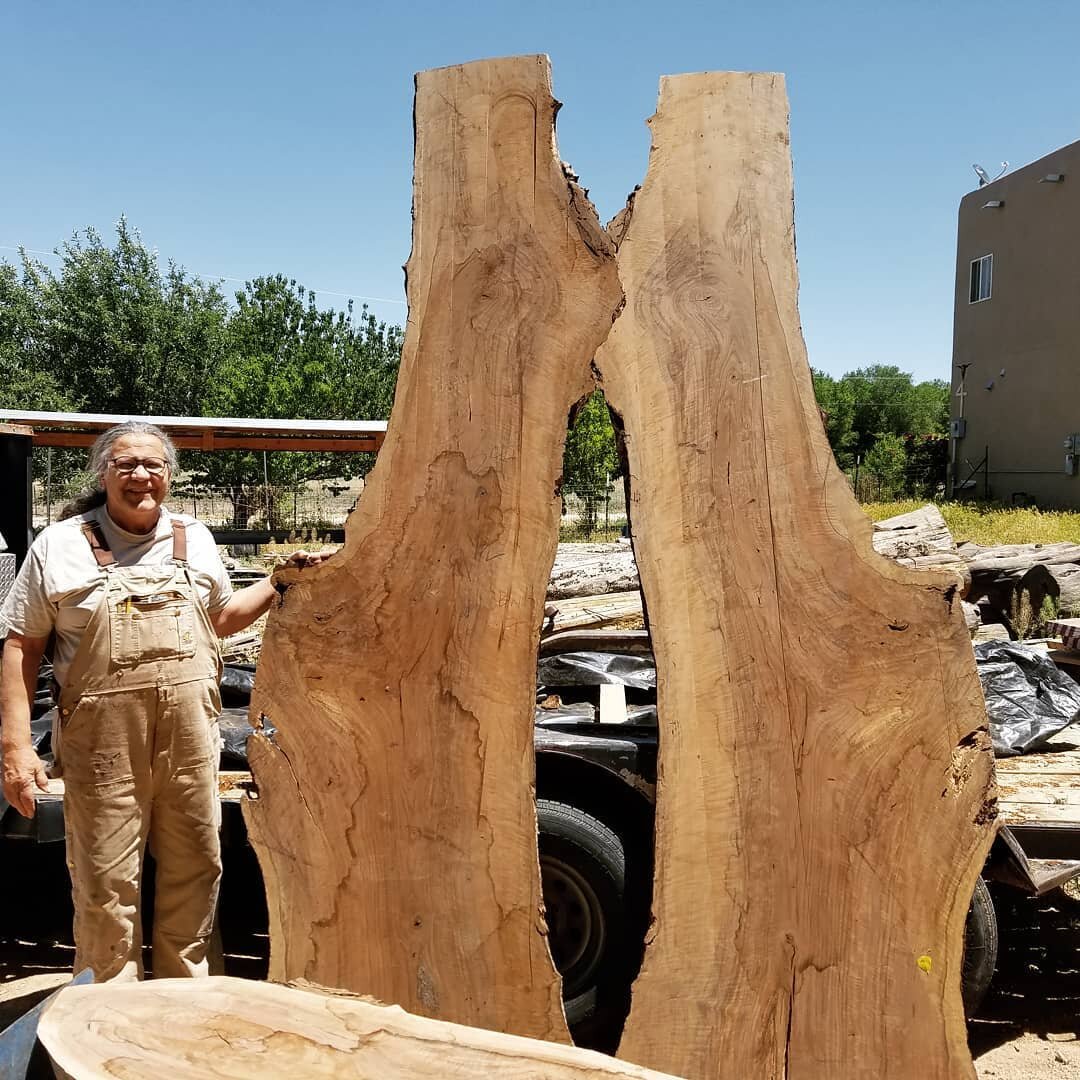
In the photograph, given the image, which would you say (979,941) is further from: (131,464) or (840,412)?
(840,412)

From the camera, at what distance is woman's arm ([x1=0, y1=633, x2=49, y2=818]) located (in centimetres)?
250

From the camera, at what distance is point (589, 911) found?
9.25ft

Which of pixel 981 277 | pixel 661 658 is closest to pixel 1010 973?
pixel 661 658

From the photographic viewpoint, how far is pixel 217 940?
2.88 meters

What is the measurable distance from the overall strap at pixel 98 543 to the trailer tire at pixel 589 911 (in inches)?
54.3

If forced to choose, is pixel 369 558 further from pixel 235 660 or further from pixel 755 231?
pixel 235 660

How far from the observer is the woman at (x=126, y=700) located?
99.1 inches

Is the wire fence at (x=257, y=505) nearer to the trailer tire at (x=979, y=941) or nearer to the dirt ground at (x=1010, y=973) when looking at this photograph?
the dirt ground at (x=1010, y=973)

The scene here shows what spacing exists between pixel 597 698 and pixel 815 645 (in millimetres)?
1754

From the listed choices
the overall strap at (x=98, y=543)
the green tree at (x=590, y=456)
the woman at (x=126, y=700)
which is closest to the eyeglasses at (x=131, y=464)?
the woman at (x=126, y=700)

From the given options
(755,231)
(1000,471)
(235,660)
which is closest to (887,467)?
(1000,471)

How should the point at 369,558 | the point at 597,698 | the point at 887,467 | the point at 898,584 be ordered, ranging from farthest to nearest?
the point at 887,467 < the point at 597,698 < the point at 369,558 < the point at 898,584

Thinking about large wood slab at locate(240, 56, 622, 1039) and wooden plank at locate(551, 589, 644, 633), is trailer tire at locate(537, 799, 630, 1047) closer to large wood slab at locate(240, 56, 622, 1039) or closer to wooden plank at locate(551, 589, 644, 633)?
large wood slab at locate(240, 56, 622, 1039)

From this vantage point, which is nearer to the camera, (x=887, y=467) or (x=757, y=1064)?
(x=757, y=1064)
